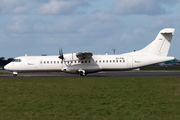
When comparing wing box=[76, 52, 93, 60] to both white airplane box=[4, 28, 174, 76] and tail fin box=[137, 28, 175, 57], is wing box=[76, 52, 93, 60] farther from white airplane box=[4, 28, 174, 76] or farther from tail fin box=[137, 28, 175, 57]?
tail fin box=[137, 28, 175, 57]

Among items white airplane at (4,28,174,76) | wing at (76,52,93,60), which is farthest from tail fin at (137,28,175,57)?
wing at (76,52,93,60)

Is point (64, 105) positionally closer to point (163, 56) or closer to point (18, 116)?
point (18, 116)

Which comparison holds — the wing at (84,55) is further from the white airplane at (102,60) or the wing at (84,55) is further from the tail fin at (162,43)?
the tail fin at (162,43)

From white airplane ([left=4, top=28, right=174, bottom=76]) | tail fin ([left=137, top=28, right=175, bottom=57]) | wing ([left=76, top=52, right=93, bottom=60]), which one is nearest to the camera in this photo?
wing ([left=76, top=52, right=93, bottom=60])

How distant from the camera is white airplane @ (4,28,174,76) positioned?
31797 mm

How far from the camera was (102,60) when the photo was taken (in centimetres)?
3244

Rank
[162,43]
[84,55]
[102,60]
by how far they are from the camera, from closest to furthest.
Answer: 1. [84,55]
2. [162,43]
3. [102,60]

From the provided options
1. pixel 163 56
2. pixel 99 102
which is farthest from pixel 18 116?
Answer: pixel 163 56

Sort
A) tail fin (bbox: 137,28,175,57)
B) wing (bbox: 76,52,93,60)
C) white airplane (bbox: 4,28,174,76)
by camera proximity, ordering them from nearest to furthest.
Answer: wing (bbox: 76,52,93,60) < white airplane (bbox: 4,28,174,76) < tail fin (bbox: 137,28,175,57)

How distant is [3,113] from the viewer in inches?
378

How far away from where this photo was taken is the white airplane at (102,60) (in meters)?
31.8

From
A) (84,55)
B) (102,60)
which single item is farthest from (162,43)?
(84,55)

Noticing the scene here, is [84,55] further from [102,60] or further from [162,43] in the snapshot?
[162,43]

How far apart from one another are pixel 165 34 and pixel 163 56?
3124 millimetres
